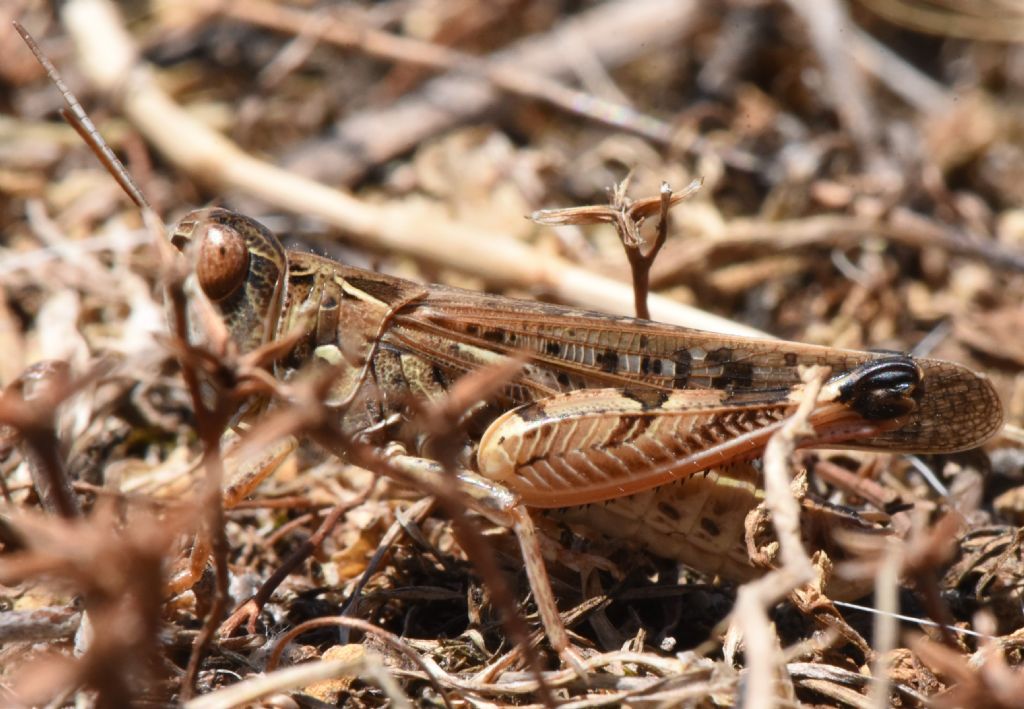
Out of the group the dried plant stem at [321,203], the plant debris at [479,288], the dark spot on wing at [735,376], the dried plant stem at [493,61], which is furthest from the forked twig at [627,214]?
the dried plant stem at [493,61]

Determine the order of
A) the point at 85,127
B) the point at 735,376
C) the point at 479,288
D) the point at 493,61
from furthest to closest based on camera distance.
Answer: the point at 493,61 → the point at 479,288 → the point at 735,376 → the point at 85,127

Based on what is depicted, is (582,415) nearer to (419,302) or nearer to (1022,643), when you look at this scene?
(419,302)

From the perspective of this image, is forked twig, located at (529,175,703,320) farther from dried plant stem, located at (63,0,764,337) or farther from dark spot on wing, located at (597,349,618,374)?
dried plant stem, located at (63,0,764,337)

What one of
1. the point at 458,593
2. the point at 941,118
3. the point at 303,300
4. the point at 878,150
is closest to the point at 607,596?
the point at 458,593

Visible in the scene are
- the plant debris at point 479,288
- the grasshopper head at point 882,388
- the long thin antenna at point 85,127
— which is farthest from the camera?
the grasshopper head at point 882,388

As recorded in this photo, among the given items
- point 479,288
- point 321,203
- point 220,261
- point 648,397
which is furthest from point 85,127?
point 479,288

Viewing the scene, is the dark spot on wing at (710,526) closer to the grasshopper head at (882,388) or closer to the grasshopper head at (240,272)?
the grasshopper head at (882,388)

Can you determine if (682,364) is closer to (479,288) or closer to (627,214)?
(627,214)

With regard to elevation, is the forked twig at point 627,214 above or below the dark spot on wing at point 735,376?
above

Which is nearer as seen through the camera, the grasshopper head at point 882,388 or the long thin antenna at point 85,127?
the long thin antenna at point 85,127
